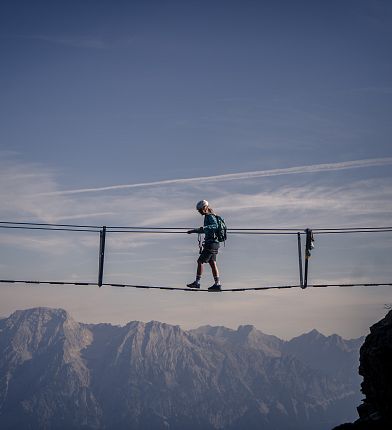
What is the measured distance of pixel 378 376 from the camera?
2198 cm

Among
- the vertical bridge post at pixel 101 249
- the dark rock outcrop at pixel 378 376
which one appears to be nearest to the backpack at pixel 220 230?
the vertical bridge post at pixel 101 249

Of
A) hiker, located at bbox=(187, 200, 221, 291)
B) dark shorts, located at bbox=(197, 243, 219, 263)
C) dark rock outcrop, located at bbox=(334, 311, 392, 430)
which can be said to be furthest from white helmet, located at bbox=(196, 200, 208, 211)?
dark rock outcrop, located at bbox=(334, 311, 392, 430)

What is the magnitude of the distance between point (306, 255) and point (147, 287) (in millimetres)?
5765

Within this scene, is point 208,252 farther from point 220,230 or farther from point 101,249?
point 101,249

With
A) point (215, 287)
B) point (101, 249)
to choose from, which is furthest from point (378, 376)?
point (101, 249)

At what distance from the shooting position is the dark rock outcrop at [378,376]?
808 inches

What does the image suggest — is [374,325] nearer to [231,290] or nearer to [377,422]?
[377,422]

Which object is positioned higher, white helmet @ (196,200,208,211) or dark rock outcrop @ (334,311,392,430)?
white helmet @ (196,200,208,211)

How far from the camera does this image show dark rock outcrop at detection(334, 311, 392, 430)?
20516 mm

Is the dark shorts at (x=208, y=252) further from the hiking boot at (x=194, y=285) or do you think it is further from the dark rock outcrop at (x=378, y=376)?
the dark rock outcrop at (x=378, y=376)

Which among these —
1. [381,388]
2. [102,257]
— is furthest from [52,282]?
[381,388]

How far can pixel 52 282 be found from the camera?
17.4 meters

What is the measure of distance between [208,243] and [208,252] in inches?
12.9

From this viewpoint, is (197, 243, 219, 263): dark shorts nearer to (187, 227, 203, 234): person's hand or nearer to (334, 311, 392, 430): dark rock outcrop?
(187, 227, 203, 234): person's hand
